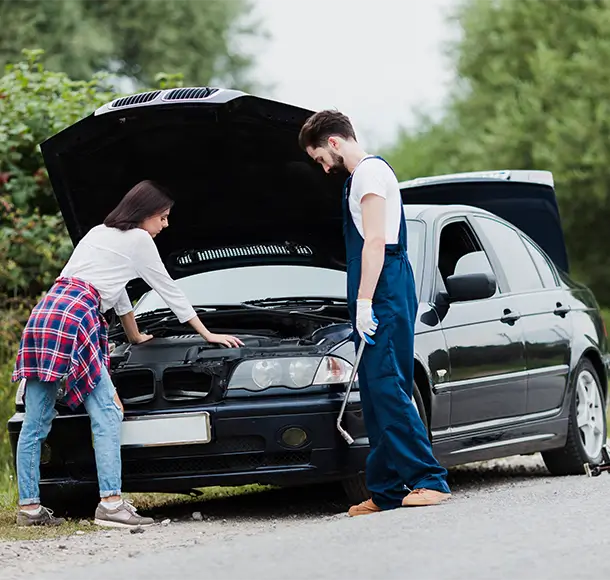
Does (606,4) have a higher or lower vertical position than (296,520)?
higher

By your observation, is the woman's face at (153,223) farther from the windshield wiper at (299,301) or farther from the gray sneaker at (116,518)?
the gray sneaker at (116,518)

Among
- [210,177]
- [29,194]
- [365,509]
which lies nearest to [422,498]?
[365,509]

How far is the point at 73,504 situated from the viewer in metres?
7.45

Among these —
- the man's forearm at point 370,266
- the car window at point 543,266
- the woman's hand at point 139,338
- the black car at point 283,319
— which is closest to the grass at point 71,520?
the black car at point 283,319

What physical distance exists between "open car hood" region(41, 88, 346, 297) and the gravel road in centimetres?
169

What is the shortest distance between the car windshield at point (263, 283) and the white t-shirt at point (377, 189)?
3.50 feet

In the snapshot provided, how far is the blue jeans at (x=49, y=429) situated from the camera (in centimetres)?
666

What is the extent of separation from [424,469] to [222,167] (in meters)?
2.17

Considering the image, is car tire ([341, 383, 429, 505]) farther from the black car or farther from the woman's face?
the woman's face

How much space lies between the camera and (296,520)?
6.93 m

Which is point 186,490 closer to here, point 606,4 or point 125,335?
point 125,335

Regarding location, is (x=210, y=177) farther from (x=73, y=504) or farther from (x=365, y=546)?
(x=365, y=546)

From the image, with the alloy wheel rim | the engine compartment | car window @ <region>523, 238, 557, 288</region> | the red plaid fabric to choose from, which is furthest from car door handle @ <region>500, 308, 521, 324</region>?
the red plaid fabric

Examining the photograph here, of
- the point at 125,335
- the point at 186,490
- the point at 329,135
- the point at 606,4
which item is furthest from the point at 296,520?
the point at 606,4
